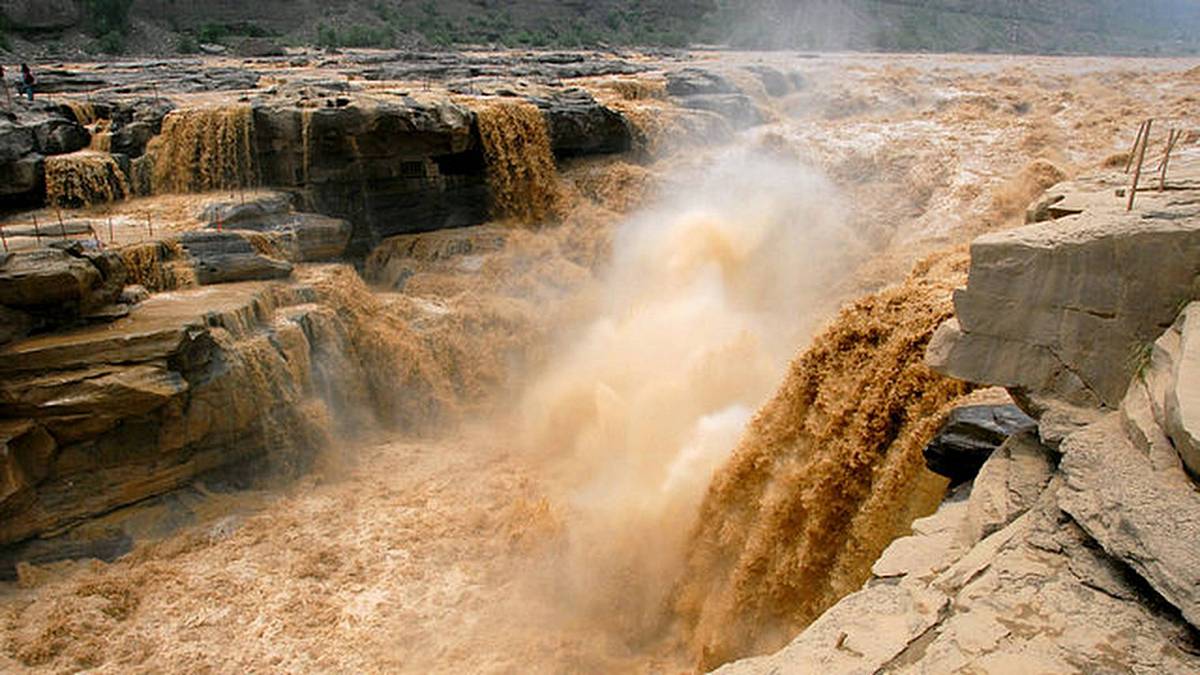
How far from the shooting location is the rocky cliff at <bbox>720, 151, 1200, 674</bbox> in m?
2.88

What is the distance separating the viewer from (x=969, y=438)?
469 cm

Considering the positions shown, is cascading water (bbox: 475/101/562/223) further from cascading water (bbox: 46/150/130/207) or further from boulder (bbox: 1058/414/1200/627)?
boulder (bbox: 1058/414/1200/627)

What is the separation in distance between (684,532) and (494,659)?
1.84 metres

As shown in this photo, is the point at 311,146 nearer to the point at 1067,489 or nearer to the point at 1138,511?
the point at 1067,489

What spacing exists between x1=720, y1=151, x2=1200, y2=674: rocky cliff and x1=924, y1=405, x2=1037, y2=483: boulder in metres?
0.19

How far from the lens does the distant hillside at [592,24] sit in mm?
26875

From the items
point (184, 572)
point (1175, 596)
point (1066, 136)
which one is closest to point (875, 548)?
point (1175, 596)

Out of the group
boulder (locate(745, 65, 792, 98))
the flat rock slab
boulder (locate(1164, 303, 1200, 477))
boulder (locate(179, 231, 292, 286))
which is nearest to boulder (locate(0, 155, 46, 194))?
boulder (locate(179, 231, 292, 286))

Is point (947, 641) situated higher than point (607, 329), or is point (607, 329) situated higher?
point (947, 641)

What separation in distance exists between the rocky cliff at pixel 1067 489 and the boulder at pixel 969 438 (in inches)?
7.5

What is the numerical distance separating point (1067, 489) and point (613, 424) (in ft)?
18.7

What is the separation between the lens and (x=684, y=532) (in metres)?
6.82

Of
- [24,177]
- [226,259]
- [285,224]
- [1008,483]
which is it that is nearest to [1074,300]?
[1008,483]

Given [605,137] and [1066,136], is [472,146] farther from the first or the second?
[1066,136]
